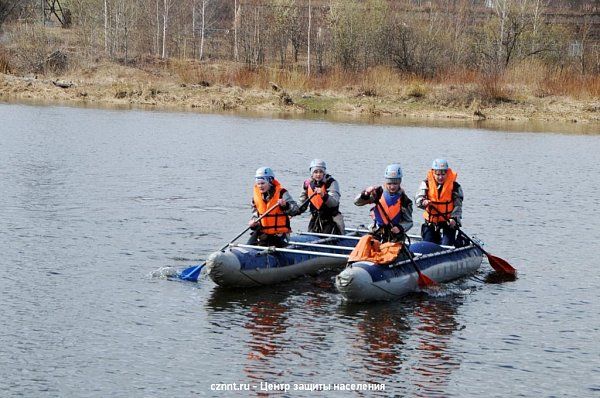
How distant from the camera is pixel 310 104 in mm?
50062

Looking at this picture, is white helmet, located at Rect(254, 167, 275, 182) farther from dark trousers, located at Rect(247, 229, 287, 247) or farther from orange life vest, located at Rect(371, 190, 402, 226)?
orange life vest, located at Rect(371, 190, 402, 226)

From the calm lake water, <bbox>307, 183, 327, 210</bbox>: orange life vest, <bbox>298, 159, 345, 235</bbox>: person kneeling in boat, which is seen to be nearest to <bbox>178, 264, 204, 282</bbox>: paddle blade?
the calm lake water

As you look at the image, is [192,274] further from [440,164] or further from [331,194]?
[440,164]

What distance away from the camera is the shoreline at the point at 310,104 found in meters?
47.1

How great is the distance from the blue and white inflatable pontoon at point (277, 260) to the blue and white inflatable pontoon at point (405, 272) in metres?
0.90

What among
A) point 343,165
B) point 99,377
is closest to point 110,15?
point 343,165

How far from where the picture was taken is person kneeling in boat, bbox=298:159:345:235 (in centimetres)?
1622

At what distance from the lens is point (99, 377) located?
37.1 ft

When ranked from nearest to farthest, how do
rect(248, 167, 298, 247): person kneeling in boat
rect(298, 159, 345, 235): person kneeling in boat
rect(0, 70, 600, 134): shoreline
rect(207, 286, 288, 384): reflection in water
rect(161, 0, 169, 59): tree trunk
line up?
rect(207, 286, 288, 384): reflection in water < rect(248, 167, 298, 247): person kneeling in boat < rect(298, 159, 345, 235): person kneeling in boat < rect(0, 70, 600, 134): shoreline < rect(161, 0, 169, 59): tree trunk

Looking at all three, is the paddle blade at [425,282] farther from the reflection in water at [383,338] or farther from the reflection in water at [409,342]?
the reflection in water at [383,338]

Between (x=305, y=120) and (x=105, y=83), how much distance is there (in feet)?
48.8

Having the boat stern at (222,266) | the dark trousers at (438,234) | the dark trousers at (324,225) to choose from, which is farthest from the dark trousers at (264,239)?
the dark trousers at (438,234)

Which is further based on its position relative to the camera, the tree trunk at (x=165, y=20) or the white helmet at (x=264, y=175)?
the tree trunk at (x=165, y=20)

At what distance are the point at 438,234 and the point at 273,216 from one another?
3216 mm
